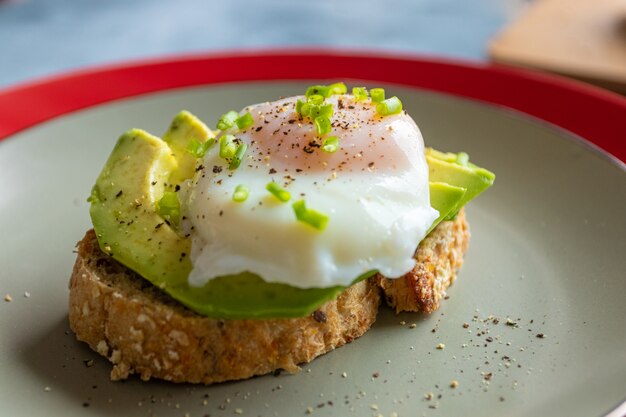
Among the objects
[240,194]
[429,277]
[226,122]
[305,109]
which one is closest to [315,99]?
[305,109]

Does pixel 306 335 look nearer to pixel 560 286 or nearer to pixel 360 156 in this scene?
pixel 360 156

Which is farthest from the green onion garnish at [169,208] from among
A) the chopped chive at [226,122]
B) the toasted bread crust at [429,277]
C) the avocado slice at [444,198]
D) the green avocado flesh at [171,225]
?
the avocado slice at [444,198]

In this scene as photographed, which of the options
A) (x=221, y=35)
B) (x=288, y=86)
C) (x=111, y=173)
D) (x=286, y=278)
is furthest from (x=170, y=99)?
(x=221, y=35)

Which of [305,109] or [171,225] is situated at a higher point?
[305,109]

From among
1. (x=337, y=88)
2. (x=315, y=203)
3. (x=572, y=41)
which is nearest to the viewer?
(x=315, y=203)

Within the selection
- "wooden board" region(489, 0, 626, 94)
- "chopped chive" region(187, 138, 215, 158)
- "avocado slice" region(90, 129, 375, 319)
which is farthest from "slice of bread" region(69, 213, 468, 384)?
"wooden board" region(489, 0, 626, 94)

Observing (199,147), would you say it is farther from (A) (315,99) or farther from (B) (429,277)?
(B) (429,277)
